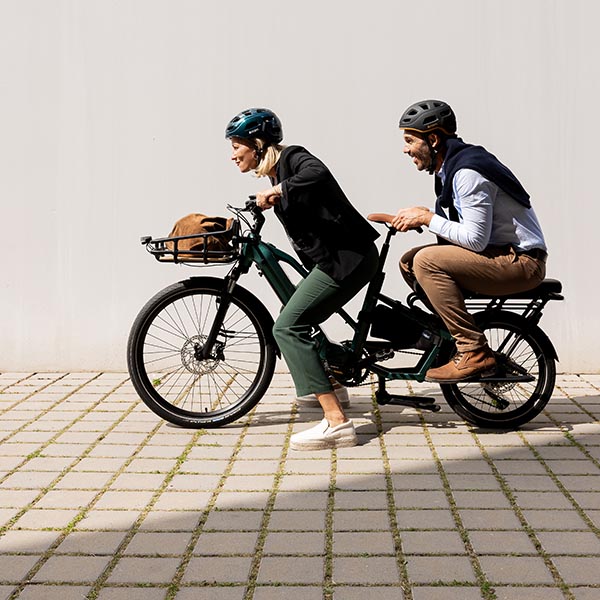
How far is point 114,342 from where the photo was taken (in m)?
7.91

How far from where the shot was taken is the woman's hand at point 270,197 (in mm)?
5605

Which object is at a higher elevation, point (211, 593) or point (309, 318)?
point (309, 318)

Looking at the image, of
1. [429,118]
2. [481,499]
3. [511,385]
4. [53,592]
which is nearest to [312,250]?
[429,118]

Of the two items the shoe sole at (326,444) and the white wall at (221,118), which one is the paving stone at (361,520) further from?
the white wall at (221,118)

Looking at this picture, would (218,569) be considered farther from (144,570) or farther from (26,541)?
(26,541)

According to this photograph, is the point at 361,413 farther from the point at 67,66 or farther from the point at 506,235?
the point at 67,66

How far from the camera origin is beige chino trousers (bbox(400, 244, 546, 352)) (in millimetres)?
5707

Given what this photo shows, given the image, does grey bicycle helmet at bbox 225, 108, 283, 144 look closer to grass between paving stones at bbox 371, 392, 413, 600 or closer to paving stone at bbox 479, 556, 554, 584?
grass between paving stones at bbox 371, 392, 413, 600

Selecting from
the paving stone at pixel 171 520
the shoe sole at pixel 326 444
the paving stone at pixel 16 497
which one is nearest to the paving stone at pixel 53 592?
the paving stone at pixel 171 520

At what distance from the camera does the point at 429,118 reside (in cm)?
572

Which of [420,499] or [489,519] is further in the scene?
[420,499]

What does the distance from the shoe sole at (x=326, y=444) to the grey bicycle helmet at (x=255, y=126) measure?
1.60m

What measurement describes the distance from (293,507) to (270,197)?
1665mm

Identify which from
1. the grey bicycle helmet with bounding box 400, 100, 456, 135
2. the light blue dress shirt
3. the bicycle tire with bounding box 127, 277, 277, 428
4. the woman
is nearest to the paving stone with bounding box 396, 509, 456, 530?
the woman
